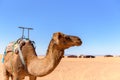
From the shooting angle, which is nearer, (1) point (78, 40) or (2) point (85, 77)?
(1) point (78, 40)

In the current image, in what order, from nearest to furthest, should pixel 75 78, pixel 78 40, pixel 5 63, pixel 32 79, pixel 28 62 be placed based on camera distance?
pixel 78 40
pixel 28 62
pixel 32 79
pixel 5 63
pixel 75 78

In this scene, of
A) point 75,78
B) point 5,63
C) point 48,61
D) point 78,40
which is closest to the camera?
point 78,40

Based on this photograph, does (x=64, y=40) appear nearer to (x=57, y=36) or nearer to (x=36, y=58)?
(x=57, y=36)

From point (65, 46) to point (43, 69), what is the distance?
76 centimetres

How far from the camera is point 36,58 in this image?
24.7ft

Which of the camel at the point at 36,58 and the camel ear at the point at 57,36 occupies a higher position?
the camel ear at the point at 57,36

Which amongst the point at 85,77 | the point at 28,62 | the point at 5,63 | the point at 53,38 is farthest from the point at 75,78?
the point at 53,38

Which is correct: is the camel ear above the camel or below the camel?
above

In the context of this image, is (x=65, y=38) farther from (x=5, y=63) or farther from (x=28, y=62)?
(x=5, y=63)

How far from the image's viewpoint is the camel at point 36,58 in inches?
246

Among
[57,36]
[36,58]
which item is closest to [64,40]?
[57,36]

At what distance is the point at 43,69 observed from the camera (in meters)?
6.61

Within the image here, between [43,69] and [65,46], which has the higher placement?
[65,46]

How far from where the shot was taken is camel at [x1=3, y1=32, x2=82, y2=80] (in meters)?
6.25
